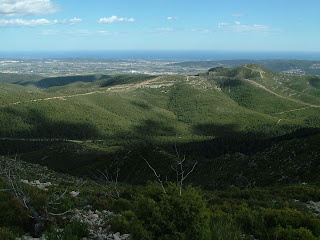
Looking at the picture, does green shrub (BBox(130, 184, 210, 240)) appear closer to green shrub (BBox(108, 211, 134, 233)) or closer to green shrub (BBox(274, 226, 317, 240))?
green shrub (BBox(108, 211, 134, 233))

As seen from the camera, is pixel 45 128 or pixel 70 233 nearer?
pixel 70 233

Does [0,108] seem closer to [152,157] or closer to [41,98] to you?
[41,98]

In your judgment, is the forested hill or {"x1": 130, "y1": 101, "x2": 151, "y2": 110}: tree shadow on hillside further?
{"x1": 130, "y1": 101, "x2": 151, "y2": 110}: tree shadow on hillside

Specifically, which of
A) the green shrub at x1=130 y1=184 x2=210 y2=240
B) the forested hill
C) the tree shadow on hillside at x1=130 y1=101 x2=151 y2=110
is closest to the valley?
the green shrub at x1=130 y1=184 x2=210 y2=240

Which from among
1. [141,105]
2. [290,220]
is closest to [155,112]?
[141,105]

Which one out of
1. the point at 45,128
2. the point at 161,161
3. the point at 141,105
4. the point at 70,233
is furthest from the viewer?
the point at 141,105

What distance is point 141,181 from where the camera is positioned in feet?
134

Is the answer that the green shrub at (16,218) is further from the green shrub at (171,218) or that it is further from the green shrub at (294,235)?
the green shrub at (294,235)

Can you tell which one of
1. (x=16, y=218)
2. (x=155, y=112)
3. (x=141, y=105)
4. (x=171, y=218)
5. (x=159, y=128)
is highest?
(x=171, y=218)

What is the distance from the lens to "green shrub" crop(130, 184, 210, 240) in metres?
7.32

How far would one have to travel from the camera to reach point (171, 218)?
763 centimetres

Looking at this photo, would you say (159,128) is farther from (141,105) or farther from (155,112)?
(141,105)

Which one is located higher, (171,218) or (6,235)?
(171,218)

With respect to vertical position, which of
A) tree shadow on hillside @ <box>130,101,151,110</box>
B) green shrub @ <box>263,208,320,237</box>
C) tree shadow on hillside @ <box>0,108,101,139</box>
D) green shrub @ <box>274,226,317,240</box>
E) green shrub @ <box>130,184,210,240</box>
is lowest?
tree shadow on hillside @ <box>0,108,101,139</box>
